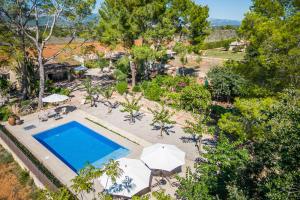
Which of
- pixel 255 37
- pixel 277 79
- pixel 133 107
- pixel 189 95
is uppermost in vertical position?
pixel 255 37

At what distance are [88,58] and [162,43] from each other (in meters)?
16.5

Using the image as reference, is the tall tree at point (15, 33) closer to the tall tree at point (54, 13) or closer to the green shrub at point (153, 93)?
the tall tree at point (54, 13)

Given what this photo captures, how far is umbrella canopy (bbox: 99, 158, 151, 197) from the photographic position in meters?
12.8

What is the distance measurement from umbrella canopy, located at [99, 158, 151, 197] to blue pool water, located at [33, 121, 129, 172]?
488 centimetres

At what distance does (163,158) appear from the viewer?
598 inches

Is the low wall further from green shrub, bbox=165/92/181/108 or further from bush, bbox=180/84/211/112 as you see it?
green shrub, bbox=165/92/181/108

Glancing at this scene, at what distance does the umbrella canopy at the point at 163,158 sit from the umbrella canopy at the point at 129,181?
38.2 inches

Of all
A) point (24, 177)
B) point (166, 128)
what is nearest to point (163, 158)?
point (166, 128)

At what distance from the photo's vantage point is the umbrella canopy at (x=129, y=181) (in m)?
12.8

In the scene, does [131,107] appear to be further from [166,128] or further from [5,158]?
[5,158]

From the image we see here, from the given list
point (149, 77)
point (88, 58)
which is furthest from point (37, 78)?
point (149, 77)

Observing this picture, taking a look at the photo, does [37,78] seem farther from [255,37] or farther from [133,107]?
[255,37]

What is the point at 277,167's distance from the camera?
326 inches

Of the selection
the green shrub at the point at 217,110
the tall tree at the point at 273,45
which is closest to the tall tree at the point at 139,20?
the green shrub at the point at 217,110
